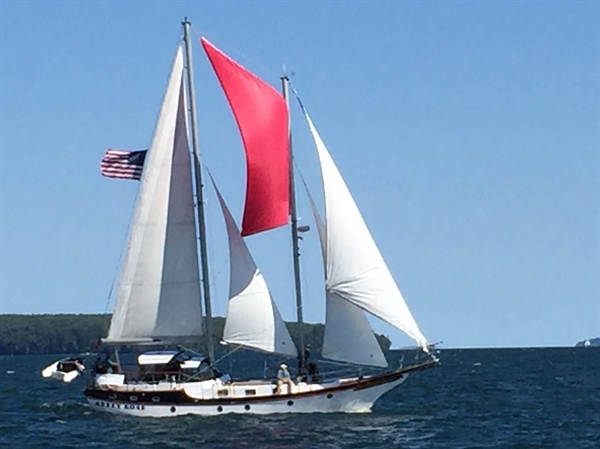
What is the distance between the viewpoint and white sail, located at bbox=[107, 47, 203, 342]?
155 feet

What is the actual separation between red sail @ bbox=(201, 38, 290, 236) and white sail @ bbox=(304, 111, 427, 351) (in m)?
A: 1.50

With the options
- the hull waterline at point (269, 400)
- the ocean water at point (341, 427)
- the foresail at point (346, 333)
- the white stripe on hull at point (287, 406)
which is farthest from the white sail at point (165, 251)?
the foresail at point (346, 333)

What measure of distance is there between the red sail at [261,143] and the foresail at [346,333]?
61.7 inches

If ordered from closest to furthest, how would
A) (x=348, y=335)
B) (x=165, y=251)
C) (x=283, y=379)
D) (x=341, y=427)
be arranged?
1. (x=341, y=427)
2. (x=348, y=335)
3. (x=283, y=379)
4. (x=165, y=251)

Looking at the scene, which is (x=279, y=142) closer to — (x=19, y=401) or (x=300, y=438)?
(x=300, y=438)

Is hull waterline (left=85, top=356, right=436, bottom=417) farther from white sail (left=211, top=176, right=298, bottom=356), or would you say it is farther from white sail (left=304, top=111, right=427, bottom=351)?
white sail (left=304, top=111, right=427, bottom=351)

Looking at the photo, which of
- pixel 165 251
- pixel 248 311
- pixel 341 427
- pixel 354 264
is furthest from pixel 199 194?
pixel 341 427

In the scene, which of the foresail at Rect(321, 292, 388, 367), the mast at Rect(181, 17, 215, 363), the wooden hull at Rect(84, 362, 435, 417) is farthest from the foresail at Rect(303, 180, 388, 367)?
the mast at Rect(181, 17, 215, 363)

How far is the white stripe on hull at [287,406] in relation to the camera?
147 feet

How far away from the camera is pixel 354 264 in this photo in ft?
146

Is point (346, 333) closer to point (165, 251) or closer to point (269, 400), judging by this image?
point (269, 400)

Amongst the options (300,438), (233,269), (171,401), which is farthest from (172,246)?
(300,438)

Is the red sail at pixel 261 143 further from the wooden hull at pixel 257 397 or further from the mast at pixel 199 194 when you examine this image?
the wooden hull at pixel 257 397

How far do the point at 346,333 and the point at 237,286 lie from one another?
406 cm
